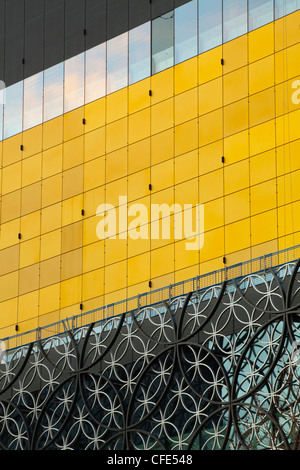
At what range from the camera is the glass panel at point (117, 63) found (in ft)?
271

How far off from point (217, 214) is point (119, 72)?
41.5 ft

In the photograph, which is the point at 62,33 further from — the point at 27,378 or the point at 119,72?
the point at 27,378

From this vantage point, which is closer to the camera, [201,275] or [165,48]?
[201,275]

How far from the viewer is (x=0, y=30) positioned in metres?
90.6

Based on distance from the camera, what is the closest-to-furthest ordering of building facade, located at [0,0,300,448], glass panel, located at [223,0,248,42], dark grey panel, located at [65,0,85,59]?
building facade, located at [0,0,300,448] < glass panel, located at [223,0,248,42] < dark grey panel, located at [65,0,85,59]

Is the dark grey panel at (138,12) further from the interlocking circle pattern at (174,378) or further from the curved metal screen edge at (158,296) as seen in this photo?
the interlocking circle pattern at (174,378)

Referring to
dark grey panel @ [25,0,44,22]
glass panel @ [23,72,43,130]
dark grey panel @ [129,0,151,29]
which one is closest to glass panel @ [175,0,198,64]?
dark grey panel @ [129,0,151,29]

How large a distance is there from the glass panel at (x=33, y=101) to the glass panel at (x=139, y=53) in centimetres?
783

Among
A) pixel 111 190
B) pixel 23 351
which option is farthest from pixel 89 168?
pixel 23 351

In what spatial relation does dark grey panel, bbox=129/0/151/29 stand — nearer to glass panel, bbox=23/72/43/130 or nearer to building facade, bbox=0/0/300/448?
building facade, bbox=0/0/300/448

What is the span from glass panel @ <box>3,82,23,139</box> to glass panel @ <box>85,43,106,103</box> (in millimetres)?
5946

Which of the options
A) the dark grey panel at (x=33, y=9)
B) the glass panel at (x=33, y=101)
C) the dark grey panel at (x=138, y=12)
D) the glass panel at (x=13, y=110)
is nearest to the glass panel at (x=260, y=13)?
the dark grey panel at (x=138, y=12)

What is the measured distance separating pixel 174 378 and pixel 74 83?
25.7 meters

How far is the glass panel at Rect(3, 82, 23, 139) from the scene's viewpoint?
89.0 meters
